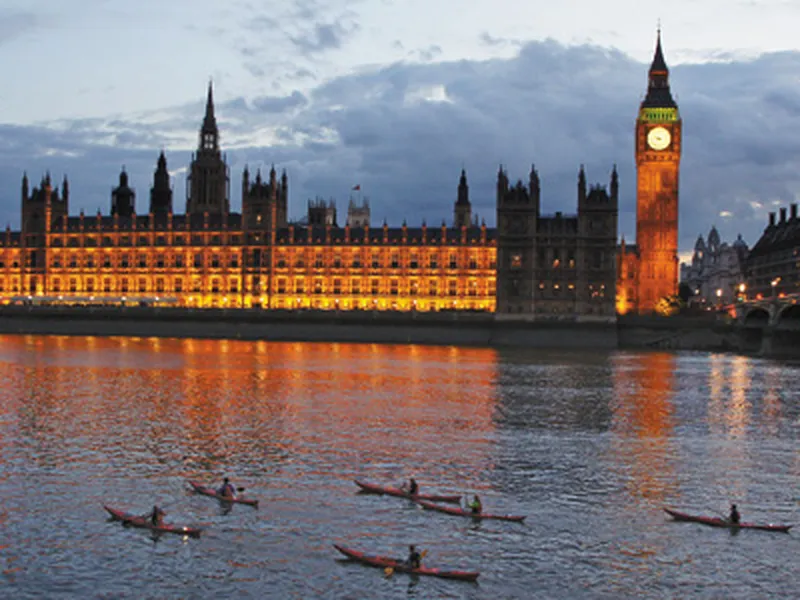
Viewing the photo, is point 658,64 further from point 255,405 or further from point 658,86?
point 255,405

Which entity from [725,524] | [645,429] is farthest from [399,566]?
[645,429]

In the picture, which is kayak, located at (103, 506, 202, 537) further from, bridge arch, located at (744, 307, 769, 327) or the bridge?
bridge arch, located at (744, 307, 769, 327)

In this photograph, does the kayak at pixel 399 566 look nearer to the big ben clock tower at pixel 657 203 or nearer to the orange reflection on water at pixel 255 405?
the orange reflection on water at pixel 255 405

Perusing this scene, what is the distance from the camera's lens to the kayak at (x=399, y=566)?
93.3ft

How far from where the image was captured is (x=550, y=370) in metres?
92.8

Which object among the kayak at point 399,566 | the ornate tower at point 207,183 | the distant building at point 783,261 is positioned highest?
the ornate tower at point 207,183

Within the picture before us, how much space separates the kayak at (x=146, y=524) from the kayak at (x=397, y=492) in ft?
24.5

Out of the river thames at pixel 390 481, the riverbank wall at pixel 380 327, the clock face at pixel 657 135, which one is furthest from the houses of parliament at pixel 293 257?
the river thames at pixel 390 481

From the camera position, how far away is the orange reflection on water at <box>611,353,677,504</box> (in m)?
40.9

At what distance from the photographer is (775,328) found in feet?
388

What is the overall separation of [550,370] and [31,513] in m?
64.0

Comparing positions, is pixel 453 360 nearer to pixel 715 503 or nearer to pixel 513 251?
pixel 513 251

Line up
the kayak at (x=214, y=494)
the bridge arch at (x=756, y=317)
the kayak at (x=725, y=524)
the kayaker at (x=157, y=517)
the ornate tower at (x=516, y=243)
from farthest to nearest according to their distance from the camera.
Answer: the ornate tower at (x=516, y=243) < the bridge arch at (x=756, y=317) < the kayak at (x=214, y=494) < the kayak at (x=725, y=524) < the kayaker at (x=157, y=517)

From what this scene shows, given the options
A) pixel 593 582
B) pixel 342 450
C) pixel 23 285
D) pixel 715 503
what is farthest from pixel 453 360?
pixel 23 285
